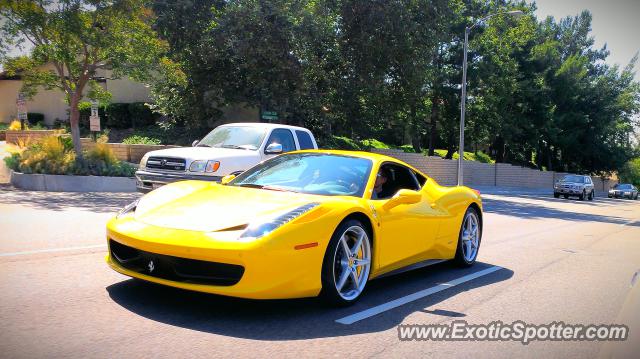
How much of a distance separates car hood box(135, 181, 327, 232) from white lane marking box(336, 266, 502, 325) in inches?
39.6

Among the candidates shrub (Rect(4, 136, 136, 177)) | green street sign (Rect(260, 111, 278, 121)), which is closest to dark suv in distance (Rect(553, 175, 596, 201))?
green street sign (Rect(260, 111, 278, 121))

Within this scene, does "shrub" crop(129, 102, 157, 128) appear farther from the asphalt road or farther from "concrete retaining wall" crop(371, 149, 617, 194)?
the asphalt road

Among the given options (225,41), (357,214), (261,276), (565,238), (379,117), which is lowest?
(565,238)

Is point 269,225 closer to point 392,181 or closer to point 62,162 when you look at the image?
point 392,181

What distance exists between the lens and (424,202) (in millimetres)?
6289

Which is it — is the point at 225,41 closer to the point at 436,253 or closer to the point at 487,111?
the point at 436,253

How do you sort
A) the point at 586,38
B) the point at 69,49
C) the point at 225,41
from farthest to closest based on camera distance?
the point at 586,38, the point at 225,41, the point at 69,49

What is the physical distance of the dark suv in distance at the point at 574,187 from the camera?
112 ft

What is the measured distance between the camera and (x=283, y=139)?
12.2m

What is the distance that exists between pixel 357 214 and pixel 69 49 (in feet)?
45.0

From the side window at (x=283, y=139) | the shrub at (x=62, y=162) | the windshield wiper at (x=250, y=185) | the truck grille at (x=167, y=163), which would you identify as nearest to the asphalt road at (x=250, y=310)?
the windshield wiper at (x=250, y=185)

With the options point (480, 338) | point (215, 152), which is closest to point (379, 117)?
point (215, 152)

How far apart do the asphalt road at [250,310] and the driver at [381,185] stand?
93cm

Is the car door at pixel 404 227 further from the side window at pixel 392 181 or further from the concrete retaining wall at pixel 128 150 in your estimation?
the concrete retaining wall at pixel 128 150
